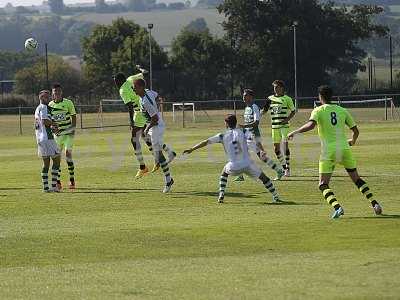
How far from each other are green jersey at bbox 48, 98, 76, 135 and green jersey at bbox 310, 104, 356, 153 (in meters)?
8.58

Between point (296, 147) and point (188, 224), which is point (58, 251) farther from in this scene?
point (296, 147)

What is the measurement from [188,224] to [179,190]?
5.55m

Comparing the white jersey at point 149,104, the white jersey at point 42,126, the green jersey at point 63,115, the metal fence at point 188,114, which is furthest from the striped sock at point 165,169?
the metal fence at point 188,114

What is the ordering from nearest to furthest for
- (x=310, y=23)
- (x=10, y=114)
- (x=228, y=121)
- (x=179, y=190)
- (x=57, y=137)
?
(x=228, y=121), (x=179, y=190), (x=57, y=137), (x=10, y=114), (x=310, y=23)

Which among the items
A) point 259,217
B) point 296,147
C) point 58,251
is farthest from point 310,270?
point 296,147

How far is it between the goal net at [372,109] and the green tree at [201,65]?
62.3 ft

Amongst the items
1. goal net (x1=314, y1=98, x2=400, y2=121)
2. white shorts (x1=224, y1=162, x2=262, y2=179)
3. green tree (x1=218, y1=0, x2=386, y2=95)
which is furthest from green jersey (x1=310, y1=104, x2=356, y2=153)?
green tree (x1=218, y1=0, x2=386, y2=95)

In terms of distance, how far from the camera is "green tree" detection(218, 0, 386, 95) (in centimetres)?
8944

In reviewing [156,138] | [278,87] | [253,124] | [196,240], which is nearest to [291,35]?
[278,87]

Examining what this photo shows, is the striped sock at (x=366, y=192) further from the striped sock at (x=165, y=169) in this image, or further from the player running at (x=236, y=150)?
the striped sock at (x=165, y=169)

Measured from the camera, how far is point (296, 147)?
35438 mm

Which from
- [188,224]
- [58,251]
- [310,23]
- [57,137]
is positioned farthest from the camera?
[310,23]

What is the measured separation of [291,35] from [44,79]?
29173 millimetres

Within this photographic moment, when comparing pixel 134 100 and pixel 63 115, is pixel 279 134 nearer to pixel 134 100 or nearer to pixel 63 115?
pixel 134 100
